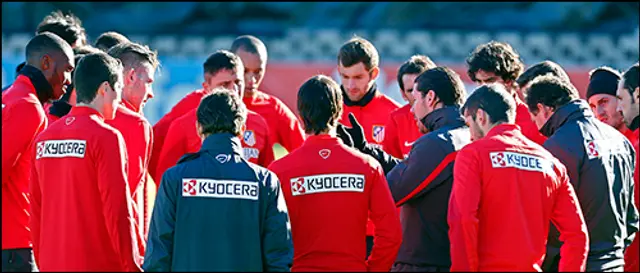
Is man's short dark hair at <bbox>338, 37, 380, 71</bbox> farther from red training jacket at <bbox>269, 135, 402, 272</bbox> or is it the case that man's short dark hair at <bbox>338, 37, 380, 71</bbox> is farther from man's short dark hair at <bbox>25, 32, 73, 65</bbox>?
man's short dark hair at <bbox>25, 32, 73, 65</bbox>

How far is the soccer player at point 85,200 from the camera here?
16.4ft

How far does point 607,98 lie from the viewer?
685 cm

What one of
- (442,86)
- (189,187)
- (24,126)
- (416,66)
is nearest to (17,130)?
(24,126)

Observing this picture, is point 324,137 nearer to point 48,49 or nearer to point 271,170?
point 271,170

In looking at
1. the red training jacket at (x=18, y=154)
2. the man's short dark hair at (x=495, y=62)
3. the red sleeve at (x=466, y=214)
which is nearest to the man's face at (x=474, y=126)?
the red sleeve at (x=466, y=214)

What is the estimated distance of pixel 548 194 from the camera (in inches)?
202

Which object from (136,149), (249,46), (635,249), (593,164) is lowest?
(635,249)

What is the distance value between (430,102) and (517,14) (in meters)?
15.8

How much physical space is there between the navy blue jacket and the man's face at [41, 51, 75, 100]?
1386 millimetres

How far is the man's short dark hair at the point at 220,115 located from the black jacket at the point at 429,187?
1.05 metres

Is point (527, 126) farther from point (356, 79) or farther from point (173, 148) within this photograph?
point (173, 148)

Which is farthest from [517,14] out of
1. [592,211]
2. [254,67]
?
[592,211]

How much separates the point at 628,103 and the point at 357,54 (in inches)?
74.2

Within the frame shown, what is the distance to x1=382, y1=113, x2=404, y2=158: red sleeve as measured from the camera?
7137mm
